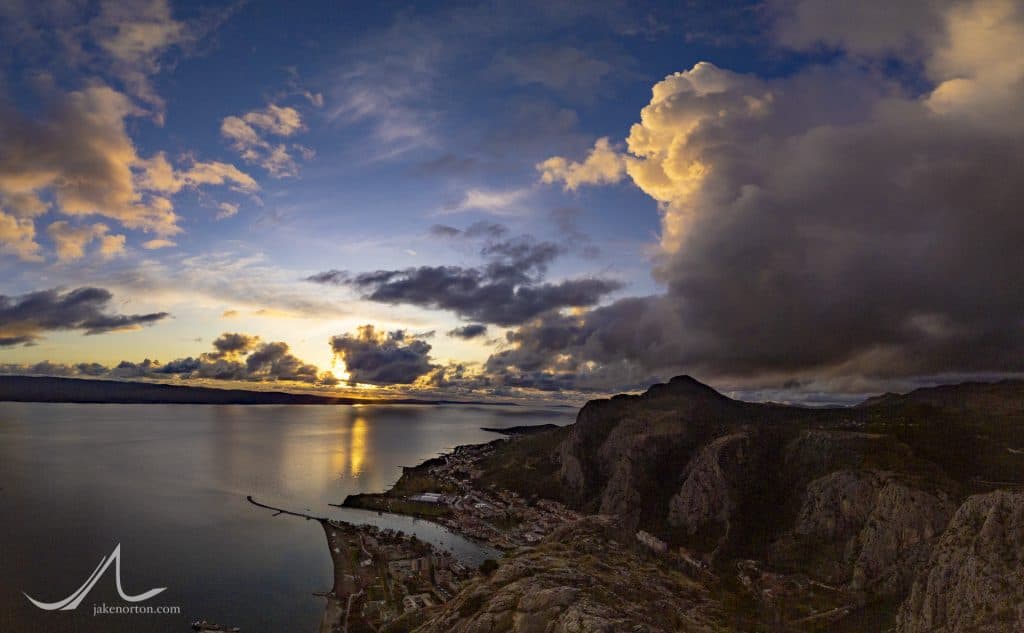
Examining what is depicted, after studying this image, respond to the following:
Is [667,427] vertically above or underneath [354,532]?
above

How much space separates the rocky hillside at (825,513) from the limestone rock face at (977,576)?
158 millimetres

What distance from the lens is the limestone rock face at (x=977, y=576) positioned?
54.4 m

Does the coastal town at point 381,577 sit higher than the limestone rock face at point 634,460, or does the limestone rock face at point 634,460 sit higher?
the limestone rock face at point 634,460

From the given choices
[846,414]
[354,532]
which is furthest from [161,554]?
[846,414]

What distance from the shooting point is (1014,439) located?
13875cm

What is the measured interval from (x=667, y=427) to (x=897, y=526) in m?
81.1

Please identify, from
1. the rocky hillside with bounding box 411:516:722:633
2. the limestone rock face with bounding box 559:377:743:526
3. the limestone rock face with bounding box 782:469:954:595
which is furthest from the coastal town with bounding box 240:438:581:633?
the limestone rock face with bounding box 782:469:954:595

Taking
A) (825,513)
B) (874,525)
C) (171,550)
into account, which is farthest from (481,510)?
(874,525)

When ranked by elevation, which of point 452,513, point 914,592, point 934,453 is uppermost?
point 934,453

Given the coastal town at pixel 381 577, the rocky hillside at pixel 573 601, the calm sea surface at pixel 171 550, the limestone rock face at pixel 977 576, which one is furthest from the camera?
the coastal town at pixel 381 577

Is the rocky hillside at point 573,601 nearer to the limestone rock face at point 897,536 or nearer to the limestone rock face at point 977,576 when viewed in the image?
the limestone rock face at point 977,576

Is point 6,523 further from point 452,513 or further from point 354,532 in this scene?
point 452,513

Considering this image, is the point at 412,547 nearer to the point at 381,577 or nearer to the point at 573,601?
the point at 381,577

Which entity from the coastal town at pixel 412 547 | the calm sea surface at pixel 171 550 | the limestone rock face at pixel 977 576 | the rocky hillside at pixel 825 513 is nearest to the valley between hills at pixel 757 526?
the limestone rock face at pixel 977 576
